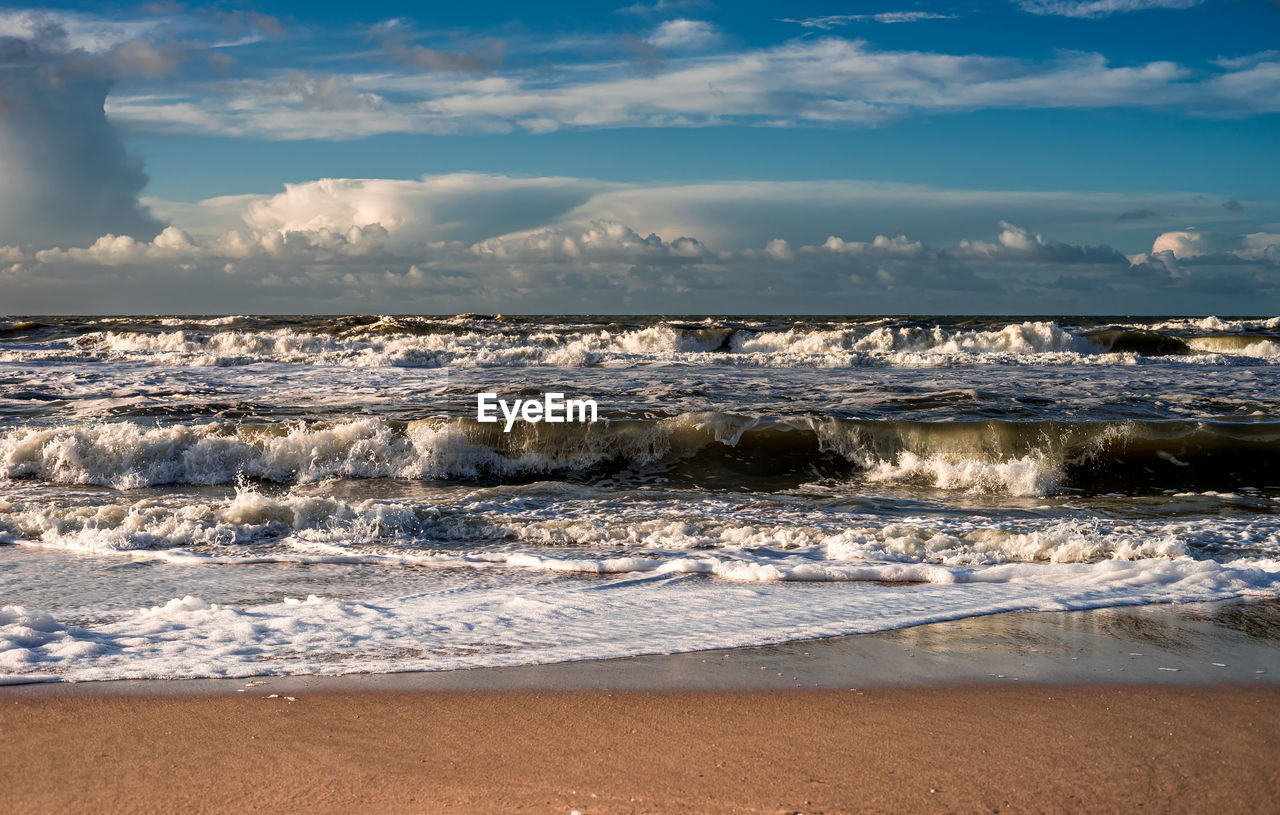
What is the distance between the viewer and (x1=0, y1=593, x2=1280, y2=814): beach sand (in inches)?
115

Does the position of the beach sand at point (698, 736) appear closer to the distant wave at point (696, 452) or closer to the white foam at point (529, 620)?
the white foam at point (529, 620)

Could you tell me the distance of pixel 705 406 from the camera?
15.0 meters

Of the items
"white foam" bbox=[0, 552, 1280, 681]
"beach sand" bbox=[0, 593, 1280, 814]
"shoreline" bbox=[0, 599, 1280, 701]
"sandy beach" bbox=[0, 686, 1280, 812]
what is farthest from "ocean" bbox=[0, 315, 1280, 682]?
"sandy beach" bbox=[0, 686, 1280, 812]

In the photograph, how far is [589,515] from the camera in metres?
8.01

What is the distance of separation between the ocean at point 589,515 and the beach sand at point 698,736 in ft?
1.26

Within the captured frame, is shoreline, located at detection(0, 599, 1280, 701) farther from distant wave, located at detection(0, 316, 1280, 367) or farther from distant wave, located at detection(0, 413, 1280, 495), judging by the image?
distant wave, located at detection(0, 316, 1280, 367)

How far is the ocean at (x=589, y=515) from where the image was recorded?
4805 millimetres

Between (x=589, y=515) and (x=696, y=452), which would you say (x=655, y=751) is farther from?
(x=696, y=452)

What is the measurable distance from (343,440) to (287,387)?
8.82m

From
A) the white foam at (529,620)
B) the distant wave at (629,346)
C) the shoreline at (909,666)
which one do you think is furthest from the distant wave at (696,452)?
the distant wave at (629,346)

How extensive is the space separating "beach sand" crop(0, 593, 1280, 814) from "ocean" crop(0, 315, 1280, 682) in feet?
1.26

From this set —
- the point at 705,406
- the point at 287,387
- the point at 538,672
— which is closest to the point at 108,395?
the point at 287,387

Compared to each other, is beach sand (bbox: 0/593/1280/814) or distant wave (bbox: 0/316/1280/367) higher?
distant wave (bbox: 0/316/1280/367)

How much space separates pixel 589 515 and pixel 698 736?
4653 millimetres
